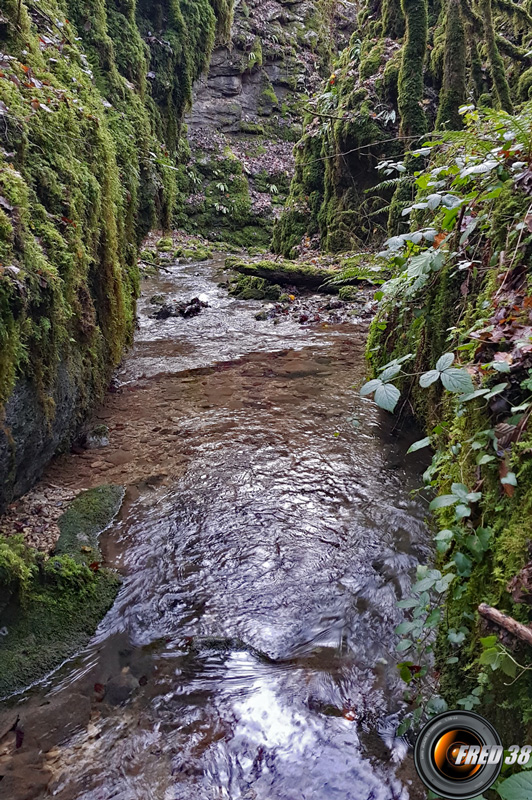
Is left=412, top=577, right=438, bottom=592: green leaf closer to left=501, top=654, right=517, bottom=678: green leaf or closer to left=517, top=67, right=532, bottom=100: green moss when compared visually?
left=501, top=654, right=517, bottom=678: green leaf

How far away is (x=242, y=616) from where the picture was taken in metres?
2.70

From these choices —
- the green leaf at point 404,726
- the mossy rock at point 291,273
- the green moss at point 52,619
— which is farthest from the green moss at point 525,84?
the green moss at point 52,619

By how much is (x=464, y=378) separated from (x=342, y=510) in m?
1.99

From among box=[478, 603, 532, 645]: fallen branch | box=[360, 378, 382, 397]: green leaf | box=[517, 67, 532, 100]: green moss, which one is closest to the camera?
box=[478, 603, 532, 645]: fallen branch

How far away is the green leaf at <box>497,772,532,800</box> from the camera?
1.09 m

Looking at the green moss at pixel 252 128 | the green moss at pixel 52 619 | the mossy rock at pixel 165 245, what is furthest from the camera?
the green moss at pixel 252 128

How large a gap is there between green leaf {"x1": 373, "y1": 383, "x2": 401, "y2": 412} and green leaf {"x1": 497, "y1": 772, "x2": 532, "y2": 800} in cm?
116

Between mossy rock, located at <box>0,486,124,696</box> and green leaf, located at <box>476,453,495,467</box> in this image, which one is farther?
mossy rock, located at <box>0,486,124,696</box>

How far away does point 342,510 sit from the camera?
3.55 metres

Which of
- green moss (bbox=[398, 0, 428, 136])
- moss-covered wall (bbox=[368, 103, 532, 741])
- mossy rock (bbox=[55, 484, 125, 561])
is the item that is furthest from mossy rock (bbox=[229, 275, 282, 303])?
moss-covered wall (bbox=[368, 103, 532, 741])

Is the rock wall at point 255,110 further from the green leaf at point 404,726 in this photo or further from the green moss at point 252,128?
the green leaf at point 404,726

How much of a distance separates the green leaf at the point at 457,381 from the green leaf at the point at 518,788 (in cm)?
115

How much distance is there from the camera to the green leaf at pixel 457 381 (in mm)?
1776

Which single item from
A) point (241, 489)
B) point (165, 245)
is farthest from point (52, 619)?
point (165, 245)
